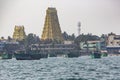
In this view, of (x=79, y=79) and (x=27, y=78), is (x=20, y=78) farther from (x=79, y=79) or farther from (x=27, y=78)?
(x=79, y=79)

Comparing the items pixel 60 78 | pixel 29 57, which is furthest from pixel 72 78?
pixel 29 57

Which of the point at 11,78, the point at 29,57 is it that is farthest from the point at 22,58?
the point at 11,78

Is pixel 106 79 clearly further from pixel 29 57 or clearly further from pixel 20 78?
pixel 29 57

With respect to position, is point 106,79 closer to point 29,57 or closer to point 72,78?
point 72,78

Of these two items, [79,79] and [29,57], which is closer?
[79,79]

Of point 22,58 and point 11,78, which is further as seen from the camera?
point 22,58

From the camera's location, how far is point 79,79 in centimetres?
7369

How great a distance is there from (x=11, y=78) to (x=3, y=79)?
2.07m

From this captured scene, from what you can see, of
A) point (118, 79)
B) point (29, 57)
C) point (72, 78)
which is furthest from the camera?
point (29, 57)

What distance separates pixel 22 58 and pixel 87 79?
126 m

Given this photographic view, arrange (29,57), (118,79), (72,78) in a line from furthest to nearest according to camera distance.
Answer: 1. (29,57)
2. (72,78)
3. (118,79)

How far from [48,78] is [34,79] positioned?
2362 mm

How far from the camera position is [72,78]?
7600 cm

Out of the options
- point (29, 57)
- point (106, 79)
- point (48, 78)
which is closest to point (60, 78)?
point (48, 78)
